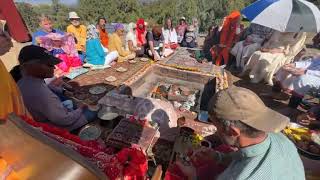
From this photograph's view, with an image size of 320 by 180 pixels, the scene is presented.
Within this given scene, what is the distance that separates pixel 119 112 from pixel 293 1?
4652 mm

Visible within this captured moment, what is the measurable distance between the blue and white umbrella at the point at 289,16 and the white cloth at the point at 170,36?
12.0 ft

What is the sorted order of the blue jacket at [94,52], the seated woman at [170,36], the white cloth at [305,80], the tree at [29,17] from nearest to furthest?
the white cloth at [305,80]
the blue jacket at [94,52]
the seated woman at [170,36]
the tree at [29,17]

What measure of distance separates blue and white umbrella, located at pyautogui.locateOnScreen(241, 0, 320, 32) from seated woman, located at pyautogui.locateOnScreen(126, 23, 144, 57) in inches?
142

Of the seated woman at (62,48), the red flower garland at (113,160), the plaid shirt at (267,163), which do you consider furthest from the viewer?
the seated woman at (62,48)

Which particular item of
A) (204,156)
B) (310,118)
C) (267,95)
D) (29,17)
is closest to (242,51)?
(267,95)

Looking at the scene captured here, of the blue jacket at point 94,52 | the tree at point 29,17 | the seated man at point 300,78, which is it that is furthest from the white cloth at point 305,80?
the tree at point 29,17

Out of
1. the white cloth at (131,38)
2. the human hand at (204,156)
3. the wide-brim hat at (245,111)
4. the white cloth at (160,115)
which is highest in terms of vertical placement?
the wide-brim hat at (245,111)

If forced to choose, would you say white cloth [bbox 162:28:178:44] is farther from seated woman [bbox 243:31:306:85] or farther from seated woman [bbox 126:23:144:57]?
seated woman [bbox 243:31:306:85]

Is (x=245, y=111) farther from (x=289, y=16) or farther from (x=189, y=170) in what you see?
(x=289, y=16)

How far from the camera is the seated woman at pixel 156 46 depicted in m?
7.78

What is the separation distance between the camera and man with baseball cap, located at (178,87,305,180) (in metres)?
1.60

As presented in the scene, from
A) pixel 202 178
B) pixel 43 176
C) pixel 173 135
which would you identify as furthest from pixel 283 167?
pixel 173 135

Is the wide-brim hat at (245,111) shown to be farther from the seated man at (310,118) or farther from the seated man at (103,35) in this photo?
the seated man at (103,35)

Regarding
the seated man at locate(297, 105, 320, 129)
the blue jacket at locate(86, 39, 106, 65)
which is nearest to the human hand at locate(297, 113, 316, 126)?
the seated man at locate(297, 105, 320, 129)
